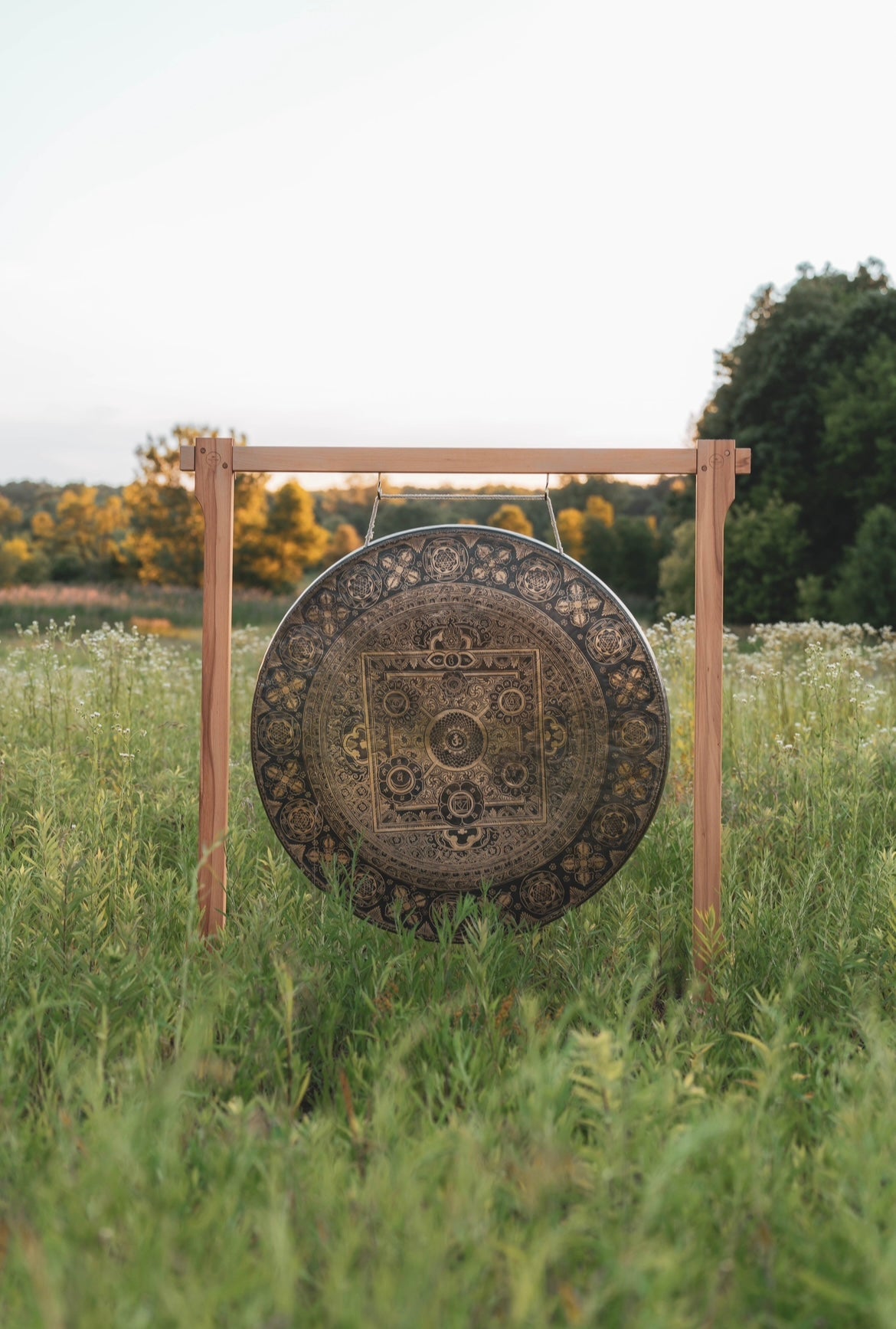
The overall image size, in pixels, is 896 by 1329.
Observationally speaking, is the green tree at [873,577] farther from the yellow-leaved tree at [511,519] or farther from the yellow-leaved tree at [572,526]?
the yellow-leaved tree at [511,519]

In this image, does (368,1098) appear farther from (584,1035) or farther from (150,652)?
(150,652)

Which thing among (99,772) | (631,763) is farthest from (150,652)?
(631,763)

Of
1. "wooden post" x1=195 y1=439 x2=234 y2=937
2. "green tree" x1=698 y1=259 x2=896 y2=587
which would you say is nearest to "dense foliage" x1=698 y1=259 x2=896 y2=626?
"green tree" x1=698 y1=259 x2=896 y2=587

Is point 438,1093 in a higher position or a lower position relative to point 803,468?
lower

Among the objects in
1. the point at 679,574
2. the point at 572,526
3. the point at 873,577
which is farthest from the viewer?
the point at 572,526

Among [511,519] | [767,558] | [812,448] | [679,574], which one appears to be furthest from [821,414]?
[511,519]

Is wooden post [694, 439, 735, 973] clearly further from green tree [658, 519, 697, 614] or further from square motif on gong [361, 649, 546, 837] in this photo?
green tree [658, 519, 697, 614]

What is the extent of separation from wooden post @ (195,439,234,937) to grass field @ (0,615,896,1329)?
1.10ft

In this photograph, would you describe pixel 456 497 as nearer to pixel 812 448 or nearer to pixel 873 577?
pixel 873 577

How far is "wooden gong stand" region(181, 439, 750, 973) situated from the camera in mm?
3521

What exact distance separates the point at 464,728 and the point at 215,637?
925 mm

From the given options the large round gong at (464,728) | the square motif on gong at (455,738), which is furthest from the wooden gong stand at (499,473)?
the square motif on gong at (455,738)

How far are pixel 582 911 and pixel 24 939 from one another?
1.98 m

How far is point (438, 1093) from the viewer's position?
2.35 meters
